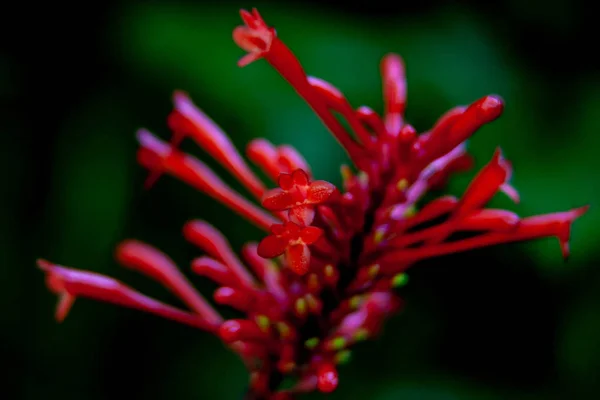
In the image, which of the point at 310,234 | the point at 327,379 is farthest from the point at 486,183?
the point at 327,379

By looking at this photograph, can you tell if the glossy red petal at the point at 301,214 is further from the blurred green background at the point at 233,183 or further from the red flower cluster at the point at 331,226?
the blurred green background at the point at 233,183

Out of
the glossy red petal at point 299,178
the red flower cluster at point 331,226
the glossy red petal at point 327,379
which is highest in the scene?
the glossy red petal at point 299,178

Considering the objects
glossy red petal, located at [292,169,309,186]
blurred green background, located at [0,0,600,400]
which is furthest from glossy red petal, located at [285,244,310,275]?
blurred green background, located at [0,0,600,400]

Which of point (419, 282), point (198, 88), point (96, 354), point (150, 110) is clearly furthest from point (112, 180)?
point (419, 282)

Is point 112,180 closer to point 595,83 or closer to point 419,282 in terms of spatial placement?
point 419,282

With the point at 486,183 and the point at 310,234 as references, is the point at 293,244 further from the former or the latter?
the point at 486,183

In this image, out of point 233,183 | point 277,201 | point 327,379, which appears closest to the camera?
point 277,201

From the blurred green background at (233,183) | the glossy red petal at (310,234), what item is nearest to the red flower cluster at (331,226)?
the glossy red petal at (310,234)
